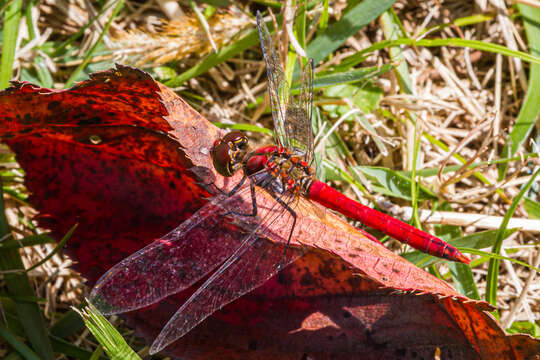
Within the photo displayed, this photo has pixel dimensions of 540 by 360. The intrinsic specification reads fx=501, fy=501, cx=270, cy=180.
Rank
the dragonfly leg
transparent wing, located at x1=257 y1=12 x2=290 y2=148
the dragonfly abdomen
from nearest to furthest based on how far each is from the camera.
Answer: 1. the dragonfly leg
2. the dragonfly abdomen
3. transparent wing, located at x1=257 y1=12 x2=290 y2=148

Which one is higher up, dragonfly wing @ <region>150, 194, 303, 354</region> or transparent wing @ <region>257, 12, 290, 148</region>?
transparent wing @ <region>257, 12, 290, 148</region>

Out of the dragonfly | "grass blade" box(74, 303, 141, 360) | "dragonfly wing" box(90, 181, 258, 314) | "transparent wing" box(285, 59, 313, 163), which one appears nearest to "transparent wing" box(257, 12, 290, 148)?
"transparent wing" box(285, 59, 313, 163)

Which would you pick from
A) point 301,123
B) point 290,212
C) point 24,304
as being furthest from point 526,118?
point 24,304

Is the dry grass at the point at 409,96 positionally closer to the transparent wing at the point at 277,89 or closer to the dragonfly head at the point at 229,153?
the transparent wing at the point at 277,89

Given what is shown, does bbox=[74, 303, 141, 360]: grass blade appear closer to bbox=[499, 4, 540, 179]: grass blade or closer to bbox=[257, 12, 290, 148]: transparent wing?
bbox=[257, 12, 290, 148]: transparent wing

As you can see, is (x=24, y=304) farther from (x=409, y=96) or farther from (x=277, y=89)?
(x=409, y=96)

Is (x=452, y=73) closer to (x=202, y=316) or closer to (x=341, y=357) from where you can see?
(x=341, y=357)
